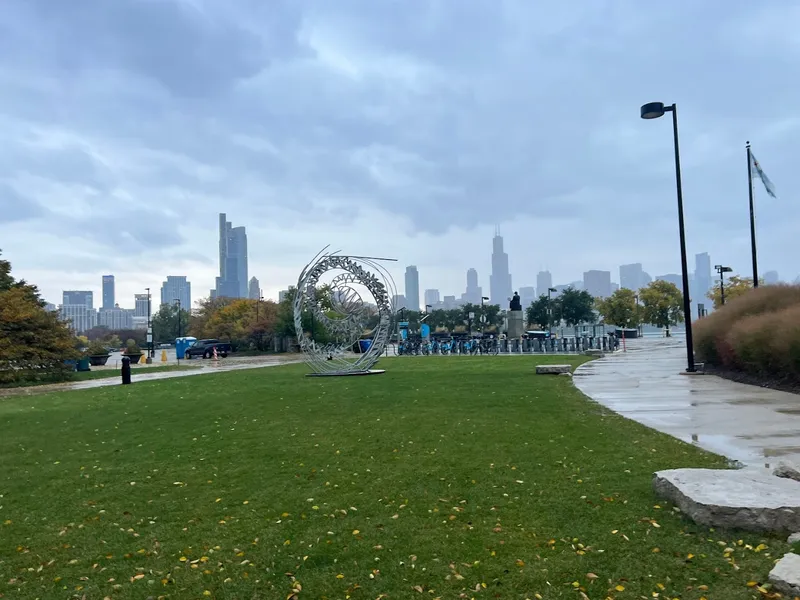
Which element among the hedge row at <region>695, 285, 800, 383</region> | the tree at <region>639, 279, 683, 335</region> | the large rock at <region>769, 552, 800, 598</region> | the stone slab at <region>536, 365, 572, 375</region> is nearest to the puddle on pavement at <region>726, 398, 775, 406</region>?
the hedge row at <region>695, 285, 800, 383</region>

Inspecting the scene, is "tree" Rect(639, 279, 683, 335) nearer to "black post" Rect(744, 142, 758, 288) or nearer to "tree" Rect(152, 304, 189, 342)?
"black post" Rect(744, 142, 758, 288)

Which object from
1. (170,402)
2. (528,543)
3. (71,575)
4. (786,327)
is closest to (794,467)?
(528,543)

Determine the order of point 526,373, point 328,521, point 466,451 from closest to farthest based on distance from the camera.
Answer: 1. point 328,521
2. point 466,451
3. point 526,373

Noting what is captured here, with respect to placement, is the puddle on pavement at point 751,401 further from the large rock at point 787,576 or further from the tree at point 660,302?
the tree at point 660,302

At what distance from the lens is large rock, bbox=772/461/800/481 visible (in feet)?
19.8

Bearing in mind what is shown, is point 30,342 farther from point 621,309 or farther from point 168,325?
point 168,325

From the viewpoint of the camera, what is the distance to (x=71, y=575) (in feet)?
15.4

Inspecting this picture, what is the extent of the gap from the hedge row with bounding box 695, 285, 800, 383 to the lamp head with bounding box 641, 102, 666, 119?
6.53m

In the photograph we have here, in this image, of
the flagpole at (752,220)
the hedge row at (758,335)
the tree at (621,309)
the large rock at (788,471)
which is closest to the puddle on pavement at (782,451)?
the large rock at (788,471)

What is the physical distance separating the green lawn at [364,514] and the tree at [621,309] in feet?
226

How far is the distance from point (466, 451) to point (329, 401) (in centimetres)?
675

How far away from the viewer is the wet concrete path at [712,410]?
321 inches

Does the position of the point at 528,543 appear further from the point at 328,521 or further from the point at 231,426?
the point at 231,426

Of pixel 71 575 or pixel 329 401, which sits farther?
pixel 329 401
